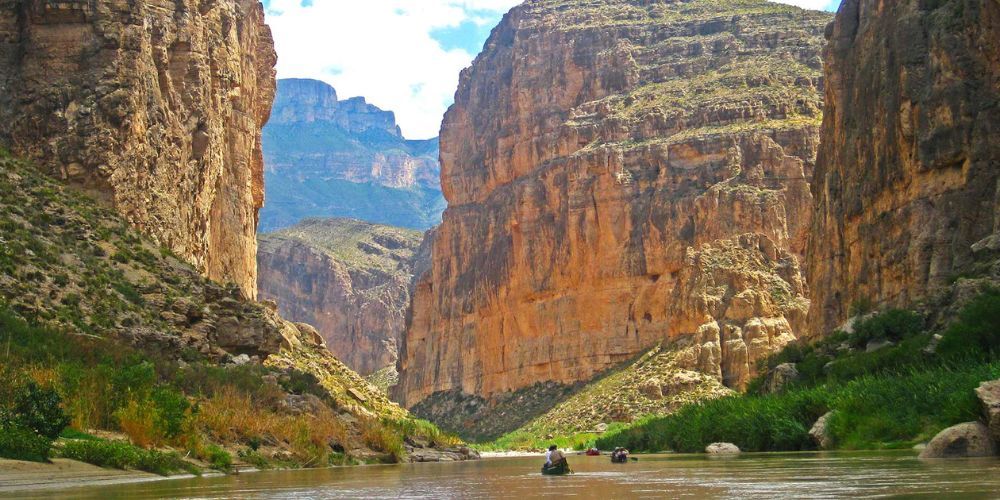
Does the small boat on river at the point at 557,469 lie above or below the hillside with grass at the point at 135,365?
below

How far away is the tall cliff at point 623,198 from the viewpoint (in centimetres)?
10375

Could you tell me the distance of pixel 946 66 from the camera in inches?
2175

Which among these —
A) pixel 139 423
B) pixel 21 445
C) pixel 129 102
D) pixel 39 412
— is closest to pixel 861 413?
pixel 139 423

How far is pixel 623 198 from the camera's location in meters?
116


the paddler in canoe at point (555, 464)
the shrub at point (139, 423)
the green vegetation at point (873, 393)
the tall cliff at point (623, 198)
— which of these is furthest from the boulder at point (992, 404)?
the tall cliff at point (623, 198)

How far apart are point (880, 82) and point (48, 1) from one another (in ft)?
125

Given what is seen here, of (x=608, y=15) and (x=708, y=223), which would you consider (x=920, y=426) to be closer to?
(x=708, y=223)

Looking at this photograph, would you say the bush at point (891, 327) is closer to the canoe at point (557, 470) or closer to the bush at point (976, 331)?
the bush at point (976, 331)

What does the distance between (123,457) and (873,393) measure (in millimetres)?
20869

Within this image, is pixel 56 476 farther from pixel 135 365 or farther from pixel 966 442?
pixel 966 442

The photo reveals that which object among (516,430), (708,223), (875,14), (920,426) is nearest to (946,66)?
(875,14)

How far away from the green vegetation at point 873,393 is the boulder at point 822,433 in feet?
1.26

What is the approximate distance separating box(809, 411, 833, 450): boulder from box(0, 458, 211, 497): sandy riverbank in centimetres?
2015

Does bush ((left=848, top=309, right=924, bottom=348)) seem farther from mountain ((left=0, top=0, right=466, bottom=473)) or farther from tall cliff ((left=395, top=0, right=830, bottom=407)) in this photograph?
tall cliff ((left=395, top=0, right=830, bottom=407))
